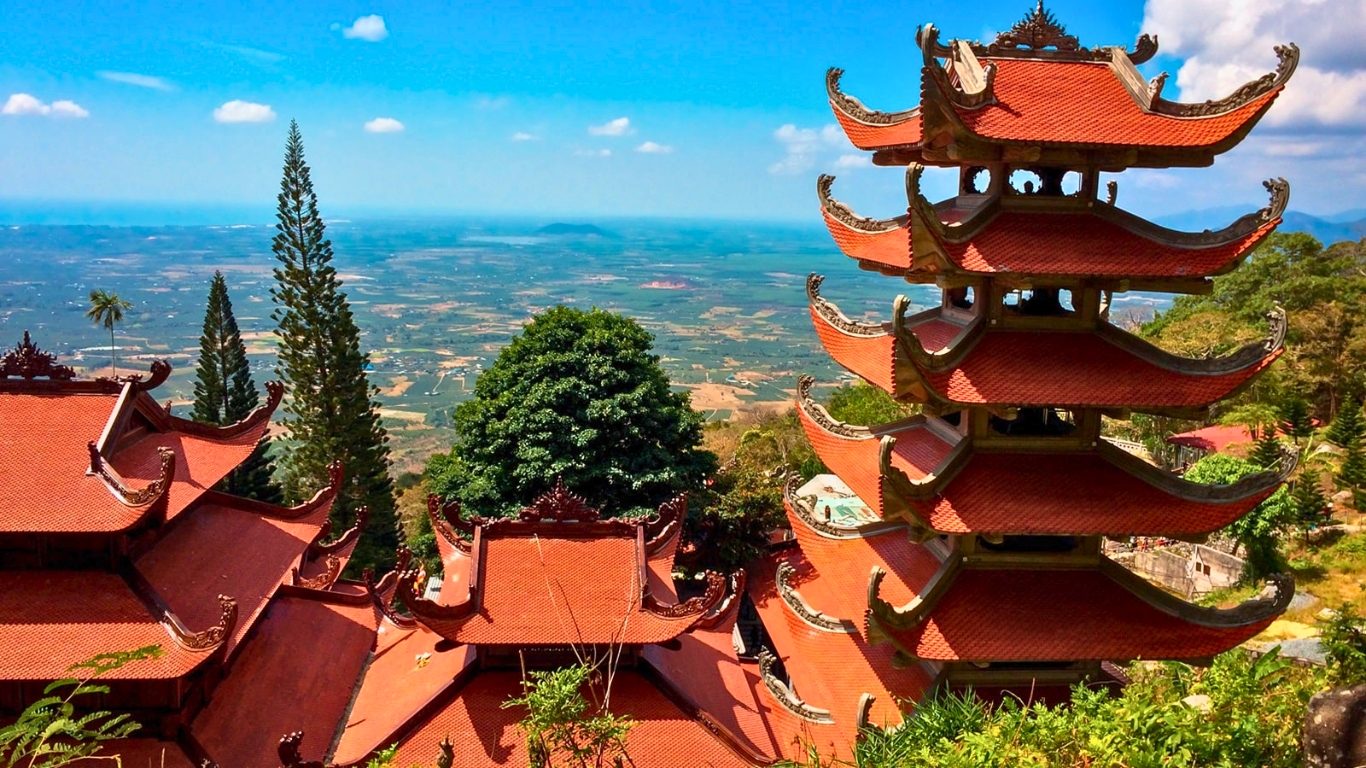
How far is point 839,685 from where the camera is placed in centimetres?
880

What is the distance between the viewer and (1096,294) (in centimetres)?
823

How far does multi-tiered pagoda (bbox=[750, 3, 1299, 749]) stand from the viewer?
763 cm

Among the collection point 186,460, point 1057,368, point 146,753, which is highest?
point 1057,368

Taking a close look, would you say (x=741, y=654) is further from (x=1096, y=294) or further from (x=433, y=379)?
(x=433, y=379)

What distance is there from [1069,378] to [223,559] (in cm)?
1008

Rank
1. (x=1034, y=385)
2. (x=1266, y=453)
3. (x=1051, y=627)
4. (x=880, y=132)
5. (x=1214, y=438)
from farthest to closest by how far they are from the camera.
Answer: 1. (x=1214, y=438)
2. (x=1266, y=453)
3. (x=880, y=132)
4. (x=1051, y=627)
5. (x=1034, y=385)

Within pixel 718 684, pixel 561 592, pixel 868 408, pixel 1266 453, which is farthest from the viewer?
pixel 868 408

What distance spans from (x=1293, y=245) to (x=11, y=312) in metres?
133

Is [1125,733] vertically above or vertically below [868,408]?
above

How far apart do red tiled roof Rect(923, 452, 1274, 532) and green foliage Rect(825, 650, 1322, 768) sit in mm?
1397

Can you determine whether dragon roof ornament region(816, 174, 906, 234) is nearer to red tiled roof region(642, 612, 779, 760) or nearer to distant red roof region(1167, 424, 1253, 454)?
red tiled roof region(642, 612, 779, 760)

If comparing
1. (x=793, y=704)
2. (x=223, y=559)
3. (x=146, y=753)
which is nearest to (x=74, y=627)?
(x=146, y=753)

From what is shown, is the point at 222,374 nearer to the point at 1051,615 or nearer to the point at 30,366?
the point at 30,366

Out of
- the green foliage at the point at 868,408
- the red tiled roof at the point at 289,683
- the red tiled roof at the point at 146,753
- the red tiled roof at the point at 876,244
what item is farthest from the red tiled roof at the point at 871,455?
the green foliage at the point at 868,408
